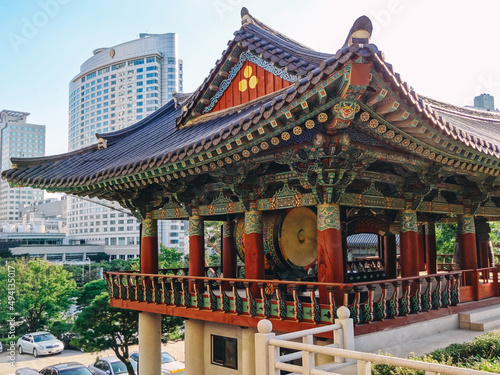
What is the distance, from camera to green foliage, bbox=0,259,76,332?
118 ft

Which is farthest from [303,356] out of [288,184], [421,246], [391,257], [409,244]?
[421,246]

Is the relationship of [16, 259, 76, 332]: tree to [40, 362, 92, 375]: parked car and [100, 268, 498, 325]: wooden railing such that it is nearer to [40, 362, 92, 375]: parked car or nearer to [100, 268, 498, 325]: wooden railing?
[40, 362, 92, 375]: parked car

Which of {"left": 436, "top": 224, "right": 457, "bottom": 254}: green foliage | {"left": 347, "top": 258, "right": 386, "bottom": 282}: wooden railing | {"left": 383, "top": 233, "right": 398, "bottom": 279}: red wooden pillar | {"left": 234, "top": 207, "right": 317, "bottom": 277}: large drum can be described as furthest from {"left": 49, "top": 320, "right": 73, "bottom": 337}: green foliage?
{"left": 234, "top": 207, "right": 317, "bottom": 277}: large drum

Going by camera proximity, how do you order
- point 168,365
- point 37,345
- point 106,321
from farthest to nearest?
point 37,345 < point 168,365 < point 106,321

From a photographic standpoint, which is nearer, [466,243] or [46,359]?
[466,243]

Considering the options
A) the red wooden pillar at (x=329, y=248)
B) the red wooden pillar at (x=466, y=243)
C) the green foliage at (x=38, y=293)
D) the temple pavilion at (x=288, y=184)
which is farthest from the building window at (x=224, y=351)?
the green foliage at (x=38, y=293)

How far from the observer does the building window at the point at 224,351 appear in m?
12.2

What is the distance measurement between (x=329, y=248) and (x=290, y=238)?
8.90ft

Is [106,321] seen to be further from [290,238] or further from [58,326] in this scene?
[58,326]

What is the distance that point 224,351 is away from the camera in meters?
12.6

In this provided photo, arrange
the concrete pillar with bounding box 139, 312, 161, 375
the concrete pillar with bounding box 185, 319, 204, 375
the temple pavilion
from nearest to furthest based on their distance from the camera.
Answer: the temple pavilion, the concrete pillar with bounding box 185, 319, 204, 375, the concrete pillar with bounding box 139, 312, 161, 375

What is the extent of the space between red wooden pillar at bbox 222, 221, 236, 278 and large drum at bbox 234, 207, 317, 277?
3.16m

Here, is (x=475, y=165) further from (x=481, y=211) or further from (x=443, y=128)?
(x=481, y=211)

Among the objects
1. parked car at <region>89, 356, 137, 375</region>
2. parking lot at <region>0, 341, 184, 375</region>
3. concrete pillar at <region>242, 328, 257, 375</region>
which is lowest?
parking lot at <region>0, 341, 184, 375</region>
